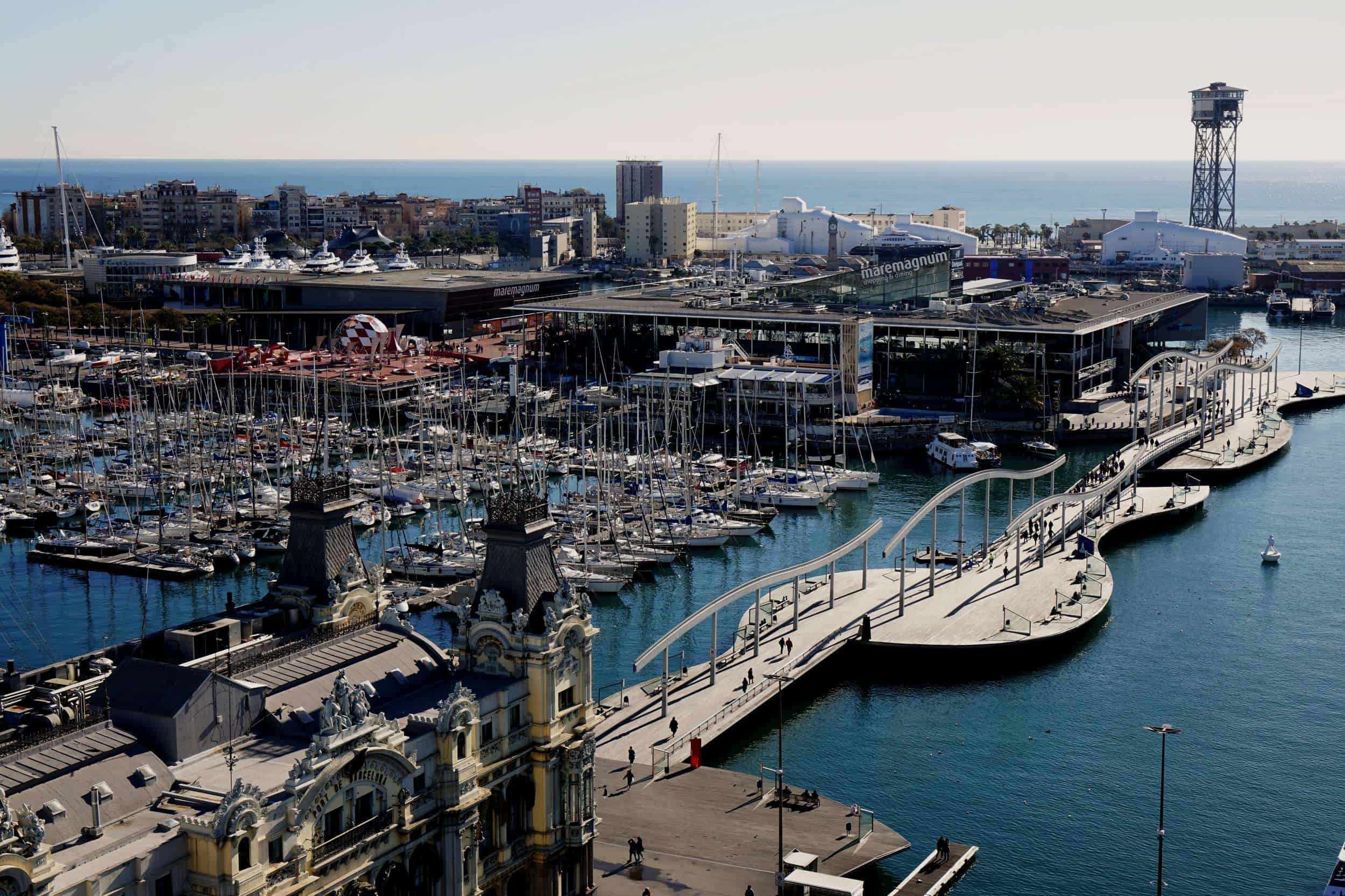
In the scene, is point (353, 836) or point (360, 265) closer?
point (353, 836)

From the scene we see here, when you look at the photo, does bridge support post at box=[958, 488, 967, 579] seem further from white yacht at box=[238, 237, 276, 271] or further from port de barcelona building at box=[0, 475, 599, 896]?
white yacht at box=[238, 237, 276, 271]

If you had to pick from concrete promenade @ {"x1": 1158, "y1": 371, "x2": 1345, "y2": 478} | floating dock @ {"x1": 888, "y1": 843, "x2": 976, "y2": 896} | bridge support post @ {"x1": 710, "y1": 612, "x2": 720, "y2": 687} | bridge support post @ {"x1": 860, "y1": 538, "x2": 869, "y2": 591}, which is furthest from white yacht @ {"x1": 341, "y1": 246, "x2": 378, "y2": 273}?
floating dock @ {"x1": 888, "y1": 843, "x2": 976, "y2": 896}

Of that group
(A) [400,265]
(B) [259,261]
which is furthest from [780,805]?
(A) [400,265]

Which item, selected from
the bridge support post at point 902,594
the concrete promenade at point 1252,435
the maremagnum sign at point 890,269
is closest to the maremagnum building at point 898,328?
the maremagnum sign at point 890,269

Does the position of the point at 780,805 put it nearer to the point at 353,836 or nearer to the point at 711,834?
the point at 711,834

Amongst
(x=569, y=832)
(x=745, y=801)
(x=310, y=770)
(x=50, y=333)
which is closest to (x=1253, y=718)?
(x=745, y=801)

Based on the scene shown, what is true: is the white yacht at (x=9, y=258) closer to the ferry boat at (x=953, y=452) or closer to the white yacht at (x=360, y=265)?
the white yacht at (x=360, y=265)
